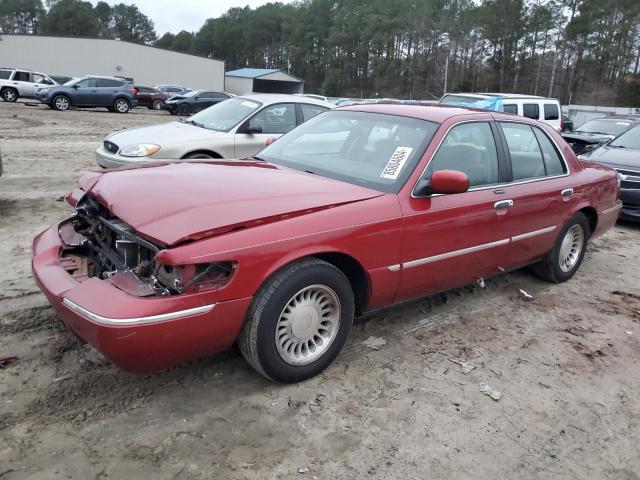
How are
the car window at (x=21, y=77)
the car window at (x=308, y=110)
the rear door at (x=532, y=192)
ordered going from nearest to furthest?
the rear door at (x=532, y=192) → the car window at (x=308, y=110) → the car window at (x=21, y=77)

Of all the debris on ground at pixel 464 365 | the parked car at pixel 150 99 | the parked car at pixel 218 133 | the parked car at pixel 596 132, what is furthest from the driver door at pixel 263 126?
the parked car at pixel 150 99

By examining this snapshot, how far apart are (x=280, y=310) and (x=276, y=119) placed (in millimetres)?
5527

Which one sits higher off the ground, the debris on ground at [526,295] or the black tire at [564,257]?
the black tire at [564,257]

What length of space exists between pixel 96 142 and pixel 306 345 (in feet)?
40.0

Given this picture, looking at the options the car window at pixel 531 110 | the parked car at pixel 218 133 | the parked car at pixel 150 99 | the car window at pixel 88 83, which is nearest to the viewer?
the parked car at pixel 218 133

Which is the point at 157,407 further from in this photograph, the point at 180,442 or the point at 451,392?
the point at 451,392

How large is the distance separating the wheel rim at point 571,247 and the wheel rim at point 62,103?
24.1m

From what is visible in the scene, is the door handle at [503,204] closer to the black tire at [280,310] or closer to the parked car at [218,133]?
the black tire at [280,310]

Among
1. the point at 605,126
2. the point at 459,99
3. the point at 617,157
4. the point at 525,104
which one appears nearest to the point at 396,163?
the point at 617,157

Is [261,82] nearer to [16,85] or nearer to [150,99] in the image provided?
[150,99]

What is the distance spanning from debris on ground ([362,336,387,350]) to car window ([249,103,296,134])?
465 cm

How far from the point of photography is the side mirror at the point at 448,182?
3.46 metres

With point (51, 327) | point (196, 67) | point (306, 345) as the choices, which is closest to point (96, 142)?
point (51, 327)

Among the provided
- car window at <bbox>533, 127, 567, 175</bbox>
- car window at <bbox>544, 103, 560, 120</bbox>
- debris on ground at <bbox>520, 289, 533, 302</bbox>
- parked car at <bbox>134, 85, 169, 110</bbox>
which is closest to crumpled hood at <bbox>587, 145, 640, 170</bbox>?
car window at <bbox>533, 127, 567, 175</bbox>
